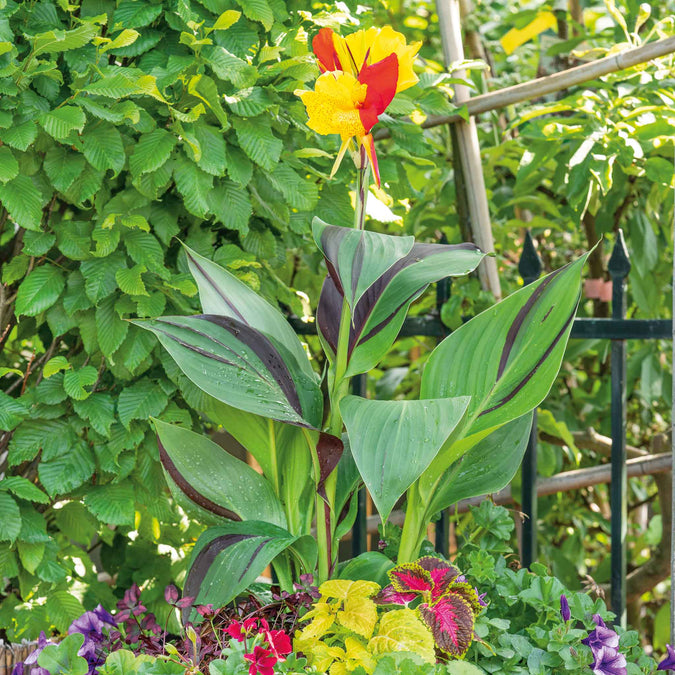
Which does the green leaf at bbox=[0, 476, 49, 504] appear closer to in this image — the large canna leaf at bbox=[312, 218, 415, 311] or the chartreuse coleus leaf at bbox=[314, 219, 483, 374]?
the chartreuse coleus leaf at bbox=[314, 219, 483, 374]

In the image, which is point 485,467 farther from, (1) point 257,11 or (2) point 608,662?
(1) point 257,11

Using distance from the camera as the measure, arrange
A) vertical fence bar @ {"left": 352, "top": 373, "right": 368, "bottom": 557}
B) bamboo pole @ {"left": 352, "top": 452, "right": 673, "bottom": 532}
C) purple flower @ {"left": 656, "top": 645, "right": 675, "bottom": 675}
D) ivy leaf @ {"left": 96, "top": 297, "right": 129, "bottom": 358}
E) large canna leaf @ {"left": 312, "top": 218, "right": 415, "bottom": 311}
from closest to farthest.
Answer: large canna leaf @ {"left": 312, "top": 218, "right": 415, "bottom": 311}, purple flower @ {"left": 656, "top": 645, "right": 675, "bottom": 675}, ivy leaf @ {"left": 96, "top": 297, "right": 129, "bottom": 358}, vertical fence bar @ {"left": 352, "top": 373, "right": 368, "bottom": 557}, bamboo pole @ {"left": 352, "top": 452, "right": 673, "bottom": 532}

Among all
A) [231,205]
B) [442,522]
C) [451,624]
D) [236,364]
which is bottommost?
[442,522]

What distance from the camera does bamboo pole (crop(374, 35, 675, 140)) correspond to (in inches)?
72.6

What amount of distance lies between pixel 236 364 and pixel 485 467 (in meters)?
0.48

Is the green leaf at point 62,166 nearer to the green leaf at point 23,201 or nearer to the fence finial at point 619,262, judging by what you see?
the green leaf at point 23,201

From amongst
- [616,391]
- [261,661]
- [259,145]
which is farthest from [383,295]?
[616,391]

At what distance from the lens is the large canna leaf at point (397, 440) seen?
3.67ft

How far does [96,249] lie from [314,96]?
55cm

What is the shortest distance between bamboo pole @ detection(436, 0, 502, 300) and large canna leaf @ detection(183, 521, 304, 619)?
1.01 meters

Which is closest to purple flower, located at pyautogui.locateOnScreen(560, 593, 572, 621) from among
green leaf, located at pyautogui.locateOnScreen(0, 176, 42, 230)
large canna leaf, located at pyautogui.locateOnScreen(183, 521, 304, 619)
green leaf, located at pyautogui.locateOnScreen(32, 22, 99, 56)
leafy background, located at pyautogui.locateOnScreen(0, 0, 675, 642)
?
large canna leaf, located at pyautogui.locateOnScreen(183, 521, 304, 619)

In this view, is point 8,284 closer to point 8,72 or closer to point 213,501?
point 8,72

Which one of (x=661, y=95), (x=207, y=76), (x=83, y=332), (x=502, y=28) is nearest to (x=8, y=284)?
(x=83, y=332)

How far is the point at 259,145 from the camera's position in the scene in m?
1.53
